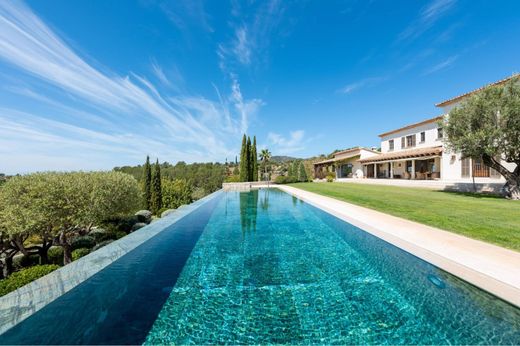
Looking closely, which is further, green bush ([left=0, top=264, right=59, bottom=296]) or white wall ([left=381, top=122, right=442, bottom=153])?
white wall ([left=381, top=122, right=442, bottom=153])

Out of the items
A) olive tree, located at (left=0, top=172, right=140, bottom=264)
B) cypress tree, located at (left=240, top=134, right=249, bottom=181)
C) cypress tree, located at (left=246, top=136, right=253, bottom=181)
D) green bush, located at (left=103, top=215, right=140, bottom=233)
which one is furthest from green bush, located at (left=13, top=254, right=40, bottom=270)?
cypress tree, located at (left=246, top=136, right=253, bottom=181)

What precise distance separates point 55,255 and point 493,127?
86.9 feet

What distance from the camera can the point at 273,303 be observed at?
373cm

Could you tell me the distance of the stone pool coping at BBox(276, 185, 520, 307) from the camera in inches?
140

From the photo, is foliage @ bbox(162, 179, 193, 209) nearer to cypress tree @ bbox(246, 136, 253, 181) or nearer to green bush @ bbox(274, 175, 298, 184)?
cypress tree @ bbox(246, 136, 253, 181)

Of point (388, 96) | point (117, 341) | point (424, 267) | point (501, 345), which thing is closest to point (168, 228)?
point (117, 341)

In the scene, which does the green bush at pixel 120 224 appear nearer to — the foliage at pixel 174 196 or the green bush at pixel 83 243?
the green bush at pixel 83 243

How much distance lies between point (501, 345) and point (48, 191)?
1749 cm

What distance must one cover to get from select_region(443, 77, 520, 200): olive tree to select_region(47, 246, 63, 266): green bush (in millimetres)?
24802

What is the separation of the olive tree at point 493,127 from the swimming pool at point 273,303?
11.3 meters

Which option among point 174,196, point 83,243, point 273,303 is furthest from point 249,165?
point 273,303

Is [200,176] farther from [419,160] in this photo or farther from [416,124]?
[416,124]

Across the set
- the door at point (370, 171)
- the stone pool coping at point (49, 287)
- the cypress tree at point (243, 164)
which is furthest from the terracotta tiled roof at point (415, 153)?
the stone pool coping at point (49, 287)

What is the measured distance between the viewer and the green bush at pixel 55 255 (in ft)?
42.9
